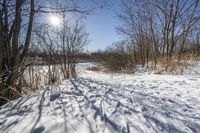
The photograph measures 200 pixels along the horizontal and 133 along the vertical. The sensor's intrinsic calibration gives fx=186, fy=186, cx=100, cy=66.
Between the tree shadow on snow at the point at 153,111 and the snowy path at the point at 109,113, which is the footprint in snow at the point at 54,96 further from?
the tree shadow on snow at the point at 153,111

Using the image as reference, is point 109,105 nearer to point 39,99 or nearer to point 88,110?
point 88,110

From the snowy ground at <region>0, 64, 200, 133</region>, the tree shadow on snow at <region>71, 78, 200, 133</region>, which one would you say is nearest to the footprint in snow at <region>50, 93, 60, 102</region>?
the snowy ground at <region>0, 64, 200, 133</region>

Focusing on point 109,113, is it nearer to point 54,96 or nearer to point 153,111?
point 153,111

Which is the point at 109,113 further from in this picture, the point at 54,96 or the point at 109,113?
the point at 54,96

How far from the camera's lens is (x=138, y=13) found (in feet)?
38.2

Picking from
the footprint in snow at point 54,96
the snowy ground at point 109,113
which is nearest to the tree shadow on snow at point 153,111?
the snowy ground at point 109,113

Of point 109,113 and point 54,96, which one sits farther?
point 54,96

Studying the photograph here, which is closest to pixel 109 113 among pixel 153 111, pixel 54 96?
pixel 153 111

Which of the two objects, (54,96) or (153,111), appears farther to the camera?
(54,96)

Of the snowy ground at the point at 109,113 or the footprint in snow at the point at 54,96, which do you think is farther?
the footprint in snow at the point at 54,96

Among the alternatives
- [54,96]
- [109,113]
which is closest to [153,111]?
[109,113]

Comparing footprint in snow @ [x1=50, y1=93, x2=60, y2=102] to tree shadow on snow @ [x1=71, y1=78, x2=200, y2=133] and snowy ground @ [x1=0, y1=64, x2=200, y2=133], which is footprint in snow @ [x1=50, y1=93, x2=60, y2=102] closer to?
snowy ground @ [x1=0, y1=64, x2=200, y2=133]

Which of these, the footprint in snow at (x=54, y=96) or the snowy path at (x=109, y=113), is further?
the footprint in snow at (x=54, y=96)

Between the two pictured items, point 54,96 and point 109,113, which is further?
point 54,96
